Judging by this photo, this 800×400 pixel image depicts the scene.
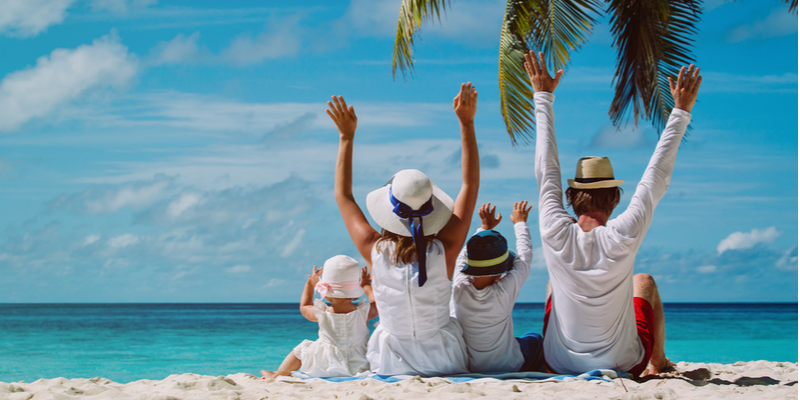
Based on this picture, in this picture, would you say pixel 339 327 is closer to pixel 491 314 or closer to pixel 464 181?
pixel 491 314

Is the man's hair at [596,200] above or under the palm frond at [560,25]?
under

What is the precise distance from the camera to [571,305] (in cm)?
335

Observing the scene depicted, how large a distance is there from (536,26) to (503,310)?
5201mm

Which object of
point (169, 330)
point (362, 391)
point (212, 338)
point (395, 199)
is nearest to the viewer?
point (362, 391)

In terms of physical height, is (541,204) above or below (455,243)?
above

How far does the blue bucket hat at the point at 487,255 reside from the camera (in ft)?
11.4

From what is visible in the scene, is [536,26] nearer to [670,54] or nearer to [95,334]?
[670,54]

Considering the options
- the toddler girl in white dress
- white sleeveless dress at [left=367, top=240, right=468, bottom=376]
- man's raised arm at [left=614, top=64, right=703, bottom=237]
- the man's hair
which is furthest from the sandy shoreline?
the man's hair

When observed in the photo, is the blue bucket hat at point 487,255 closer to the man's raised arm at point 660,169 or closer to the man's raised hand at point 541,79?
the man's raised arm at point 660,169

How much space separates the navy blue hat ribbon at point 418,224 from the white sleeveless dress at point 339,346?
94 cm

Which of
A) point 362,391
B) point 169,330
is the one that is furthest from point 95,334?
point 362,391

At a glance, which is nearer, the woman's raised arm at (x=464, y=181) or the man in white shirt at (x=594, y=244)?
the man in white shirt at (x=594, y=244)

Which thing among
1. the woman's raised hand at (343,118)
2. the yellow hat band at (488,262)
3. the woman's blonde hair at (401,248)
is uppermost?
the woman's raised hand at (343,118)

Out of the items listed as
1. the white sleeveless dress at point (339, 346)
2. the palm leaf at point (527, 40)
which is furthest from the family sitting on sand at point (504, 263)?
the palm leaf at point (527, 40)
